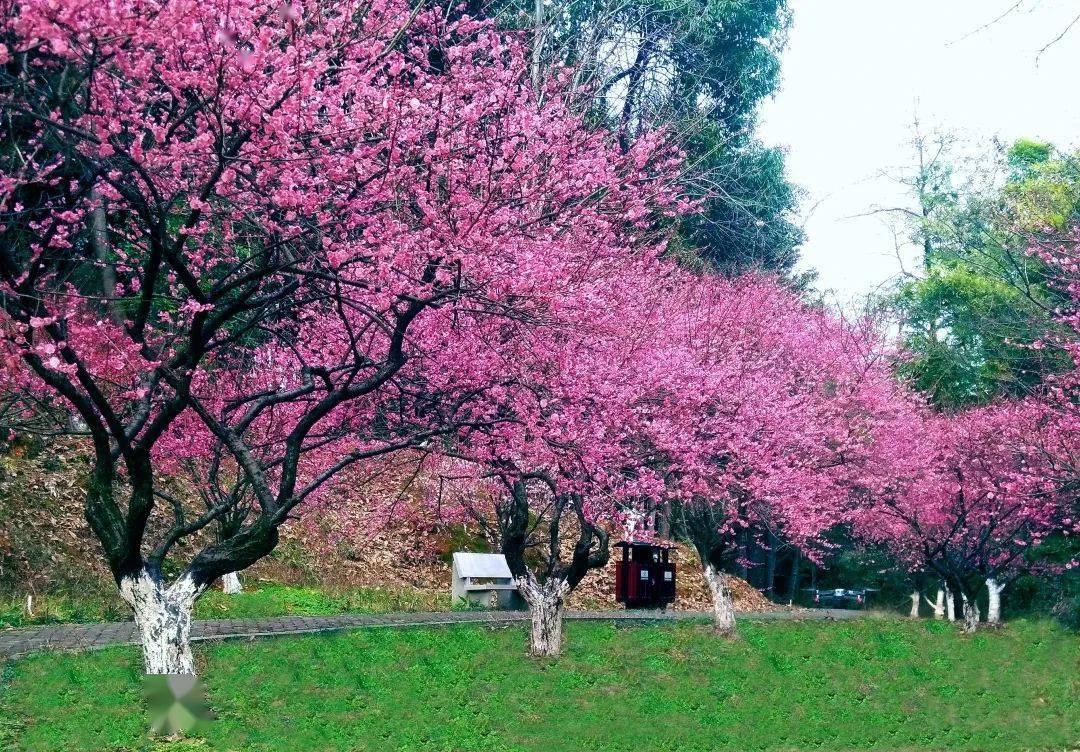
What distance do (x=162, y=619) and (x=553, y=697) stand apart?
4.62m

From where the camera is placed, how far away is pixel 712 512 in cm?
1931

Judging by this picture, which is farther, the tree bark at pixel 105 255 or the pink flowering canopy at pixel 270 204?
the tree bark at pixel 105 255

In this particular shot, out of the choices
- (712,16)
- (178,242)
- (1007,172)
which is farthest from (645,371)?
(1007,172)

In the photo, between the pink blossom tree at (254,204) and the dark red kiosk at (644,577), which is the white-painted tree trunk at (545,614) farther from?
the dark red kiosk at (644,577)

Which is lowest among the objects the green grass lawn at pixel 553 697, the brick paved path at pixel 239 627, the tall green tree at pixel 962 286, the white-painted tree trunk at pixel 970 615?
the green grass lawn at pixel 553 697

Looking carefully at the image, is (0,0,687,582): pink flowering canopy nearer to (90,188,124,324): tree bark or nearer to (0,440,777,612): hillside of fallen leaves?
(90,188,124,324): tree bark

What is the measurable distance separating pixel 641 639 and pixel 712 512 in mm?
2992

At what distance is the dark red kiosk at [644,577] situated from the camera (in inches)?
963

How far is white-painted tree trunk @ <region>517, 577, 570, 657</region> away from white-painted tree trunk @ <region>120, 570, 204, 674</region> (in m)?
5.81

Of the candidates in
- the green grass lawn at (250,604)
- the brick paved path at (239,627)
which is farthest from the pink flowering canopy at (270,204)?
the green grass lawn at (250,604)

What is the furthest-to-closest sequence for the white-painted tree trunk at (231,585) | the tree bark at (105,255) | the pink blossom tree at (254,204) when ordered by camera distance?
the white-painted tree trunk at (231,585), the tree bark at (105,255), the pink blossom tree at (254,204)

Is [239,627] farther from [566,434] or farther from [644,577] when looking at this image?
[644,577]

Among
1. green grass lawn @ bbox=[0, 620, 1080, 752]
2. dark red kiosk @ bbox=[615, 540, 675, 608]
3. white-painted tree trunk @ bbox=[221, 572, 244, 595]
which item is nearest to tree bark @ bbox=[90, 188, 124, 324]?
green grass lawn @ bbox=[0, 620, 1080, 752]

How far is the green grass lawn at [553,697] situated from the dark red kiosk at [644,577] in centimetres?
638
